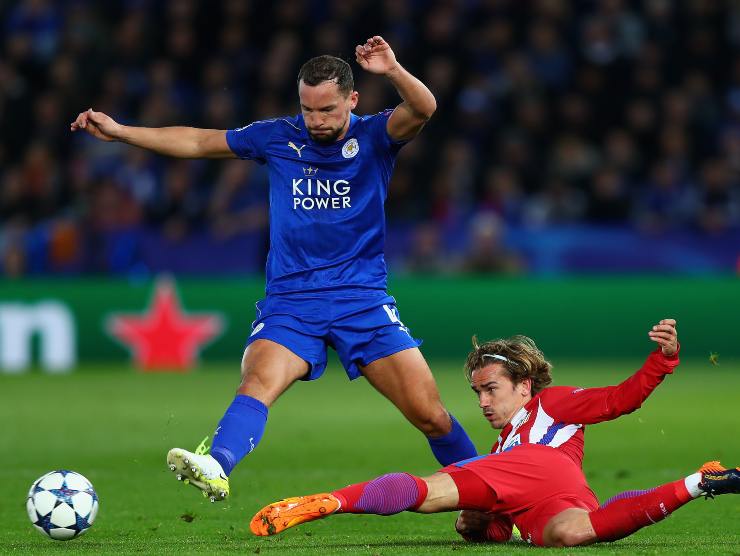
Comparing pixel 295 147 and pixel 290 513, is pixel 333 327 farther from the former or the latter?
pixel 290 513

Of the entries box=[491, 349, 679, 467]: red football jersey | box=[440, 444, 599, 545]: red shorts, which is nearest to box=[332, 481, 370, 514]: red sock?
box=[440, 444, 599, 545]: red shorts

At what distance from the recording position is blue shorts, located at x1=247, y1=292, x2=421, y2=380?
6277mm

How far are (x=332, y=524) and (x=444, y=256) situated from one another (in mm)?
10085

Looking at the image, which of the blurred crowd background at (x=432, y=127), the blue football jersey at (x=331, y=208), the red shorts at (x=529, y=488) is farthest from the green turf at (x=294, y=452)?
the blurred crowd background at (x=432, y=127)

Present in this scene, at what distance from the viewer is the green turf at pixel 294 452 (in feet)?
19.7

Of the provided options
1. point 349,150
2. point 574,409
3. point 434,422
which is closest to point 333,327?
point 434,422

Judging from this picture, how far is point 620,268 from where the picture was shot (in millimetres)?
16812

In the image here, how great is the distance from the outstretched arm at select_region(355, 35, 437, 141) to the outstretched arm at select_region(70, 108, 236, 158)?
2.75 feet

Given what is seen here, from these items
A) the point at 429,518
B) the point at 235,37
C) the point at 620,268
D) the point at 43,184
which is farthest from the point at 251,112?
the point at 429,518

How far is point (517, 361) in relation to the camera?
611 centimetres

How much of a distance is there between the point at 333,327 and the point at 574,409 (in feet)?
3.85

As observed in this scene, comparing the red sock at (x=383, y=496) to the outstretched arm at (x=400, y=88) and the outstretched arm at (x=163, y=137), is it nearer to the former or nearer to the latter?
the outstretched arm at (x=400, y=88)

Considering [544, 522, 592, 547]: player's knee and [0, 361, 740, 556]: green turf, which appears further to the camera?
[0, 361, 740, 556]: green turf

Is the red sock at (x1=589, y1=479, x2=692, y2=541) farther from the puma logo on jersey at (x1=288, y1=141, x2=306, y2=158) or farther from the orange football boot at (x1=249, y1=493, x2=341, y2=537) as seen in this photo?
the puma logo on jersey at (x1=288, y1=141, x2=306, y2=158)
